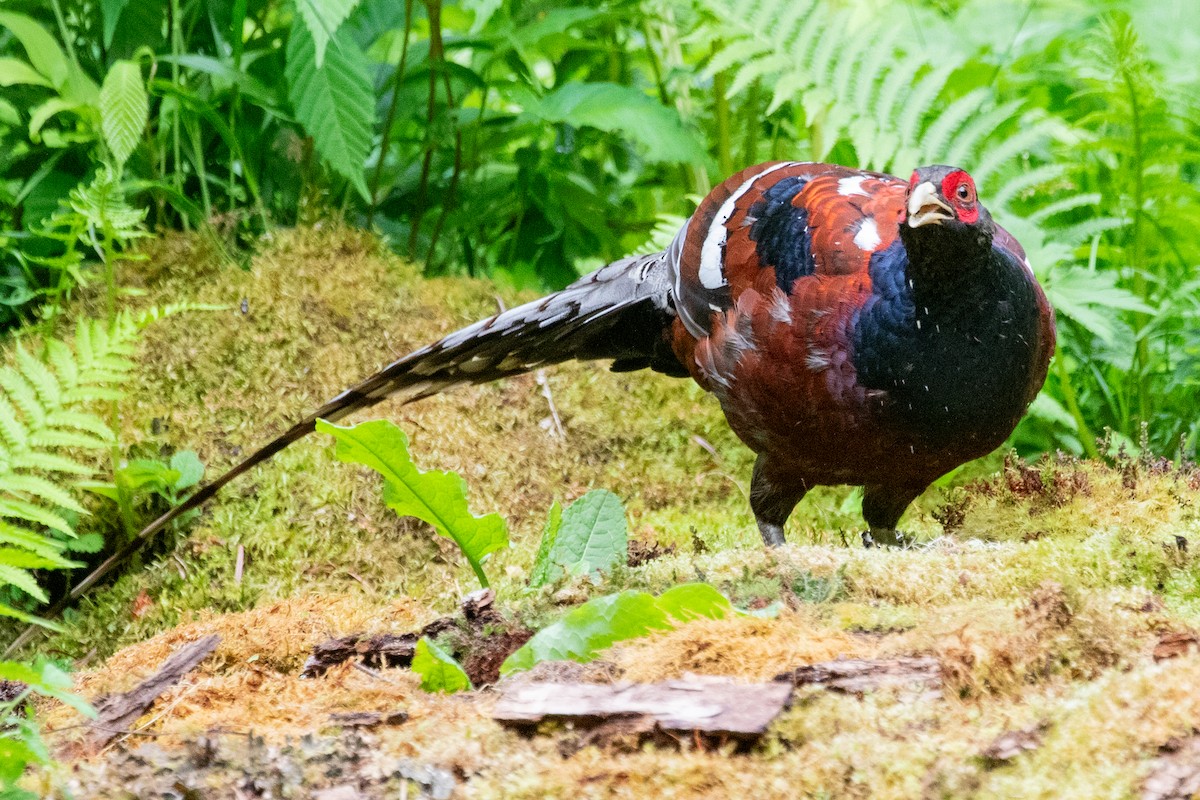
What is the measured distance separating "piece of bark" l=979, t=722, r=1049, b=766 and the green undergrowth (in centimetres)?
1

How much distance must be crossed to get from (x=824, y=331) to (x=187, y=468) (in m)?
2.39

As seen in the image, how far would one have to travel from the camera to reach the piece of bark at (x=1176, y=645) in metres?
1.91

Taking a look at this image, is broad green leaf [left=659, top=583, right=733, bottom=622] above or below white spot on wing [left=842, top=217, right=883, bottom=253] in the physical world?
below

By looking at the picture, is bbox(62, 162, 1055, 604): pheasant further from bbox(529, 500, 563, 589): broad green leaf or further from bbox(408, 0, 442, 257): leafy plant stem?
bbox(408, 0, 442, 257): leafy plant stem

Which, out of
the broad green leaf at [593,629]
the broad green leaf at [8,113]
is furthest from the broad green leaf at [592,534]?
the broad green leaf at [8,113]

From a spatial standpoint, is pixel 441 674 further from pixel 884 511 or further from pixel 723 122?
pixel 723 122

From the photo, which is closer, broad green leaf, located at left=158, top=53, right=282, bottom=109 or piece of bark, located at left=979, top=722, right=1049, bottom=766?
piece of bark, located at left=979, top=722, right=1049, bottom=766

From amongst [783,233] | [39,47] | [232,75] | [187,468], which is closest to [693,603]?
[783,233]

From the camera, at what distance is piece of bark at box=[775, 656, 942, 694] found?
6.11 ft

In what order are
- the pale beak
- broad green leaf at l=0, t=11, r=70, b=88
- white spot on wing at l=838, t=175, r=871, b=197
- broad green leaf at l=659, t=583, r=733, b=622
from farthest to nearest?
broad green leaf at l=0, t=11, r=70, b=88 → white spot on wing at l=838, t=175, r=871, b=197 → the pale beak → broad green leaf at l=659, t=583, r=733, b=622

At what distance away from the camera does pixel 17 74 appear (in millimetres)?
4090

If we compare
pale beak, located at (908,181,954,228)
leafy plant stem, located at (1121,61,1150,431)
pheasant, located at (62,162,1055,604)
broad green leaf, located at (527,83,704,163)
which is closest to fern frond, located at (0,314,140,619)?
pheasant, located at (62,162,1055,604)

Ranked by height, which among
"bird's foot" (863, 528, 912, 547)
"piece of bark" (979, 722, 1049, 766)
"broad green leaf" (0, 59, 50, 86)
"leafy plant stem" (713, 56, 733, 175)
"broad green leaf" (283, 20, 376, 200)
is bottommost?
"bird's foot" (863, 528, 912, 547)

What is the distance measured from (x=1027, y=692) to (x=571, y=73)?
4635 mm
